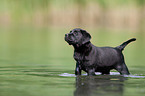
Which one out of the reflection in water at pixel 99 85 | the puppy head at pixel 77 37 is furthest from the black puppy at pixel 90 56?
the reflection in water at pixel 99 85

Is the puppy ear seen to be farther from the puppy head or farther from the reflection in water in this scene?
the reflection in water

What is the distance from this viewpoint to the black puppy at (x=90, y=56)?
361 inches

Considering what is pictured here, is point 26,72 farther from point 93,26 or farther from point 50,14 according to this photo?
point 93,26

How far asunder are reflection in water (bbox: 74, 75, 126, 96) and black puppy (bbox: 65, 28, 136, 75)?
1.03 ft

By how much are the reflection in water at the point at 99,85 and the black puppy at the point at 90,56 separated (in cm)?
31

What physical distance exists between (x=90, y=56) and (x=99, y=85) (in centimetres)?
155

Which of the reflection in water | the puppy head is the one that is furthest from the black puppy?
the reflection in water

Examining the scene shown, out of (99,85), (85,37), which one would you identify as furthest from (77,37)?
(99,85)

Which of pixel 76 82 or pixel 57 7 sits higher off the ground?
pixel 57 7

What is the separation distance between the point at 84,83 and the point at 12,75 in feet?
5.97

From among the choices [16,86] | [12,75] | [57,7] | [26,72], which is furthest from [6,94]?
[57,7]

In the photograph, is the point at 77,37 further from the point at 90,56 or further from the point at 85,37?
the point at 90,56

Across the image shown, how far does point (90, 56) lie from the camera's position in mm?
9336

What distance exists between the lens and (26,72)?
9945mm
